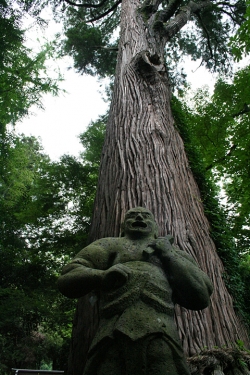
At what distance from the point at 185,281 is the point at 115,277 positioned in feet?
1.48

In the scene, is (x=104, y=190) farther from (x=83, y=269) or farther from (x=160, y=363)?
(x=160, y=363)

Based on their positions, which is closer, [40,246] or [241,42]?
[241,42]

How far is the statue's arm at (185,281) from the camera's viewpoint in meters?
1.99

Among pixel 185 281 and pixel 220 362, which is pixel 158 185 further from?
pixel 220 362

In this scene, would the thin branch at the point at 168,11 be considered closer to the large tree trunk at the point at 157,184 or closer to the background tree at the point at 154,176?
the background tree at the point at 154,176

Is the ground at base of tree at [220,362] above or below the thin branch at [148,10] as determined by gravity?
below

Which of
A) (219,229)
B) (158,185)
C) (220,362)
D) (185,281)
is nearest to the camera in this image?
(185,281)

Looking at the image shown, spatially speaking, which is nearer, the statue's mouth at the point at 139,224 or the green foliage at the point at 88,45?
the statue's mouth at the point at 139,224

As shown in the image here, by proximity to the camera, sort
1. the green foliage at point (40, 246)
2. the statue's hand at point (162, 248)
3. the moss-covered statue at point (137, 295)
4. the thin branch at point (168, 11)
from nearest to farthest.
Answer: the moss-covered statue at point (137, 295), the statue's hand at point (162, 248), the thin branch at point (168, 11), the green foliage at point (40, 246)

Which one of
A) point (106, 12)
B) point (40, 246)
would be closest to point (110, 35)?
point (106, 12)

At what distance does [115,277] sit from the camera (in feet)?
6.35

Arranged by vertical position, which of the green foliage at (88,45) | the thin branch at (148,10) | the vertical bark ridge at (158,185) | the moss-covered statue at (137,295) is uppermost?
the green foliage at (88,45)

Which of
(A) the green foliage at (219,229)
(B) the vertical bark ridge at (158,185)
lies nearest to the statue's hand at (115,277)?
(B) the vertical bark ridge at (158,185)

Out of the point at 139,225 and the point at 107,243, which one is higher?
the point at 139,225
